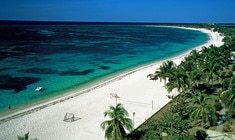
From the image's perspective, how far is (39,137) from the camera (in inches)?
1072

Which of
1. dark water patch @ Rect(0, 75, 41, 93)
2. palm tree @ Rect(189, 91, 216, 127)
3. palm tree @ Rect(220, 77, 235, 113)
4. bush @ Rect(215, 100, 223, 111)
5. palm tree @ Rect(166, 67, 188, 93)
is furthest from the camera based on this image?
dark water patch @ Rect(0, 75, 41, 93)

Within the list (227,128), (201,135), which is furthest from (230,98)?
(201,135)

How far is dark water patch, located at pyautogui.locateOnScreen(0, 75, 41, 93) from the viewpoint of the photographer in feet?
151

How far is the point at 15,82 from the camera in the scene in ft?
163

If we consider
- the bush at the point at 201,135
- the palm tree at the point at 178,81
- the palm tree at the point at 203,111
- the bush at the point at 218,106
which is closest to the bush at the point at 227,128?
the palm tree at the point at 203,111

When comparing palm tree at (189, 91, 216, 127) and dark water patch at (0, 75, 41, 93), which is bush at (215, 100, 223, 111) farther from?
dark water patch at (0, 75, 41, 93)

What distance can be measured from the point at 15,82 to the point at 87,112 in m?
22.9

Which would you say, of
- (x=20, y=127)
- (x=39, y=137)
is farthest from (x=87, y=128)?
(x=20, y=127)

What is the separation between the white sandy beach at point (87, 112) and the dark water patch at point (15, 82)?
1128cm

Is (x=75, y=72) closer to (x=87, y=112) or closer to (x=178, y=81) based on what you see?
(x=87, y=112)

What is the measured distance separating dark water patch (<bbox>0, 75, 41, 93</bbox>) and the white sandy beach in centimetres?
1128

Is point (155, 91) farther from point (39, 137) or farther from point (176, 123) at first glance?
point (39, 137)

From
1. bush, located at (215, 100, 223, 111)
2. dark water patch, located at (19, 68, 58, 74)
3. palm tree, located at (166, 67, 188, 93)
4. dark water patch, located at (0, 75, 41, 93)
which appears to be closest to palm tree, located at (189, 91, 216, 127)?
bush, located at (215, 100, 223, 111)

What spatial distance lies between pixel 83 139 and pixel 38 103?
48.3ft
